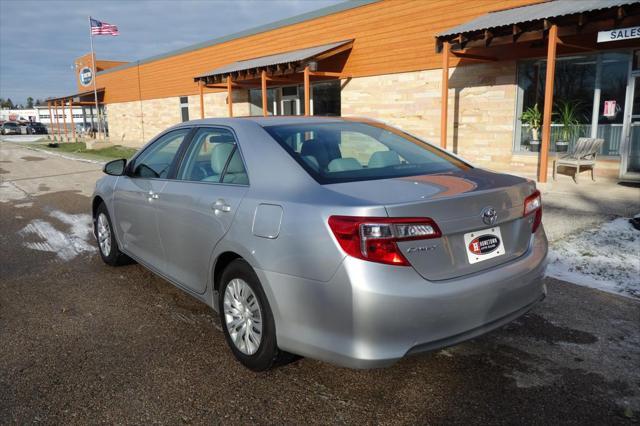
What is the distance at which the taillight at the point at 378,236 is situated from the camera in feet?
7.97

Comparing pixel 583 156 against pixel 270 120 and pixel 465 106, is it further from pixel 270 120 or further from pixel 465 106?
pixel 270 120

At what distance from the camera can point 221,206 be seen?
3277mm

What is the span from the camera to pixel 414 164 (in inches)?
134

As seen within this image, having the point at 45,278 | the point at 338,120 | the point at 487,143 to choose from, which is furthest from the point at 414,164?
the point at 487,143

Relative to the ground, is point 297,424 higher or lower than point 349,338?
lower

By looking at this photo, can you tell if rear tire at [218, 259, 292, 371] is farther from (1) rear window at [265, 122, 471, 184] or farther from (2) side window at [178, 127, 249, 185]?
(1) rear window at [265, 122, 471, 184]

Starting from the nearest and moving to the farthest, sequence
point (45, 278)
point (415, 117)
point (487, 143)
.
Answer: point (45, 278) < point (487, 143) < point (415, 117)

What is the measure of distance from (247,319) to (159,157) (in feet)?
6.86

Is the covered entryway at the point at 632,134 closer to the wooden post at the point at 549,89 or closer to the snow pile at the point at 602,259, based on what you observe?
the wooden post at the point at 549,89

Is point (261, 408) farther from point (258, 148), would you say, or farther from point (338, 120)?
point (338, 120)

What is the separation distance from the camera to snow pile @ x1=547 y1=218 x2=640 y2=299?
186 inches

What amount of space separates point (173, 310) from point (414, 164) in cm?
225

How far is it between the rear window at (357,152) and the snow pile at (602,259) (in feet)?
6.85

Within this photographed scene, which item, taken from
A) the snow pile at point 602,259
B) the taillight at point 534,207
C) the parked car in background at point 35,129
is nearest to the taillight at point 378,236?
the taillight at point 534,207
